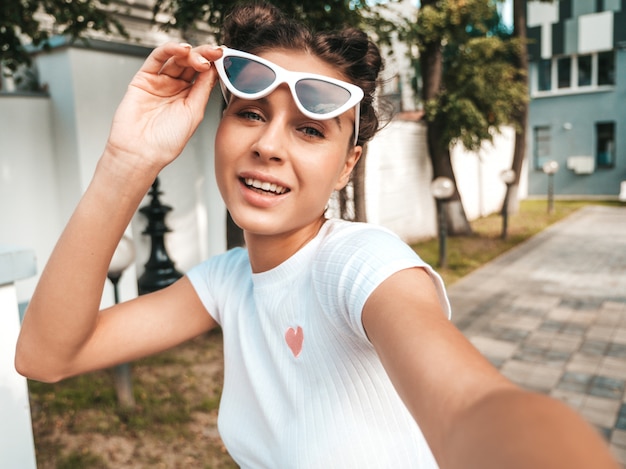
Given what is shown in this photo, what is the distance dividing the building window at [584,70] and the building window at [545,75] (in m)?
1.06

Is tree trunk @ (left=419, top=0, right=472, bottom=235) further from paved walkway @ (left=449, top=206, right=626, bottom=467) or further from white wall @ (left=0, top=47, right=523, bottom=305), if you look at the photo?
white wall @ (left=0, top=47, right=523, bottom=305)

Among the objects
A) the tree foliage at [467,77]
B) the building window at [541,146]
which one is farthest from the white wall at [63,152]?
the building window at [541,146]

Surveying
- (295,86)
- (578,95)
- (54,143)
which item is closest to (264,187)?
(295,86)

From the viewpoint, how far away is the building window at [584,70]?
20.8 meters

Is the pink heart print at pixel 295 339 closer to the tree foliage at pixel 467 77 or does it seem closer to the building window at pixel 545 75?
the tree foliage at pixel 467 77

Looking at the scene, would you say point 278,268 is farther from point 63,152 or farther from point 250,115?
point 63,152

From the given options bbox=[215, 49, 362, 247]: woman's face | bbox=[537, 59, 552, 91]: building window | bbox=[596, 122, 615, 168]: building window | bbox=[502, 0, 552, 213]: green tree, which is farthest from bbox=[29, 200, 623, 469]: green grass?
bbox=[537, 59, 552, 91]: building window

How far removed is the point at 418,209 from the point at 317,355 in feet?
→ 35.7

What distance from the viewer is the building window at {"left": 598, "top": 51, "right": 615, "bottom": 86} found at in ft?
66.2

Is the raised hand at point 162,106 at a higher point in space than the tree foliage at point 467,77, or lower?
lower

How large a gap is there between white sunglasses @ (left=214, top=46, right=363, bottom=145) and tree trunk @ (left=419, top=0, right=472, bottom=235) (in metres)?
8.89

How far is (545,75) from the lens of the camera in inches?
854

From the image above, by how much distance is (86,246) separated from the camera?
1191 millimetres

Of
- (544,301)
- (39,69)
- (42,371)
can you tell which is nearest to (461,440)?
(42,371)
